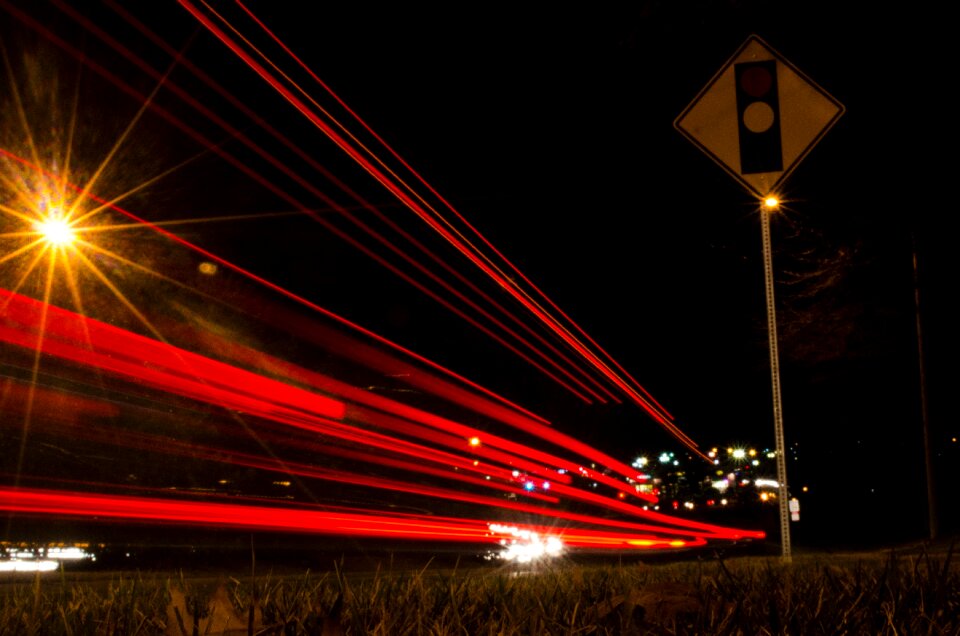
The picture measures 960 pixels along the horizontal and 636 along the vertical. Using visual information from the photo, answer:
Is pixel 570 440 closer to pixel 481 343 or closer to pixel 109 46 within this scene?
pixel 481 343

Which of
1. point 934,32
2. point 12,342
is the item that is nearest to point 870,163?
point 934,32

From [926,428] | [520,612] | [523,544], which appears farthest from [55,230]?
[926,428]

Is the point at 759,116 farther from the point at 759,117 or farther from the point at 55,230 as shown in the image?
the point at 55,230

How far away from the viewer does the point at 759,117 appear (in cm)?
509

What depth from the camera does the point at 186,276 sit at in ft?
51.0

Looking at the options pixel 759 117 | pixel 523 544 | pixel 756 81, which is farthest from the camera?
pixel 523 544

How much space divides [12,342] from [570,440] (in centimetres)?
1966

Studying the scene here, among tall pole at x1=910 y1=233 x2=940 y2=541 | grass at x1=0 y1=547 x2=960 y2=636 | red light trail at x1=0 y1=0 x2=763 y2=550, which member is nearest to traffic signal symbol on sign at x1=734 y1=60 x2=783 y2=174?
grass at x1=0 y1=547 x2=960 y2=636

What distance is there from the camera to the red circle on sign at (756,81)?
16.3 ft

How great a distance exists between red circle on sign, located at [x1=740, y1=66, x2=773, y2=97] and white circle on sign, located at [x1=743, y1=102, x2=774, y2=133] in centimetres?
7

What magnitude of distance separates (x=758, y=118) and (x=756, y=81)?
8.8 inches

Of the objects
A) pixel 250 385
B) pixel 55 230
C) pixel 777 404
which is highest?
pixel 55 230

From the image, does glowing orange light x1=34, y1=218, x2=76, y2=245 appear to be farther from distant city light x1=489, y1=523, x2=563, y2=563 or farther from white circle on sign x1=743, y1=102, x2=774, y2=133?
white circle on sign x1=743, y1=102, x2=774, y2=133

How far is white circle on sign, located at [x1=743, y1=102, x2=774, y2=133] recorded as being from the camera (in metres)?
5.06
